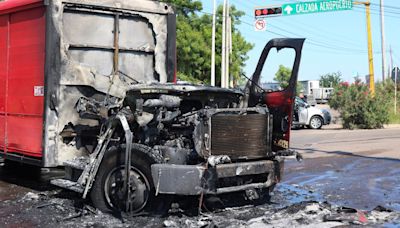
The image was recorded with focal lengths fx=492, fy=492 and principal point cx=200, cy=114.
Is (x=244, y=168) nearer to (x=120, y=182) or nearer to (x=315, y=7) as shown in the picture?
(x=120, y=182)

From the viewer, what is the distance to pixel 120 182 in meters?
6.08

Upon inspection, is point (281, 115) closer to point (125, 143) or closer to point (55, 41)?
point (125, 143)

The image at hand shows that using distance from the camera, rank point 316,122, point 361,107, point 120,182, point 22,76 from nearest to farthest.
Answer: point 120,182 < point 22,76 < point 361,107 < point 316,122

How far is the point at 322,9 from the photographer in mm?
23312

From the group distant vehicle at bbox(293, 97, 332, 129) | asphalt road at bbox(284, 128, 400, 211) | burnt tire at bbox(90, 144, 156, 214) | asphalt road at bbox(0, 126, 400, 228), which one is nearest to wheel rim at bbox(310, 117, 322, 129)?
distant vehicle at bbox(293, 97, 332, 129)

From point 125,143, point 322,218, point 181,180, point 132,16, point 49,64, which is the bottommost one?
point 322,218

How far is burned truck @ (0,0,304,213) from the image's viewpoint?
19.4 feet

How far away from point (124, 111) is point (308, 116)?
58.7 ft

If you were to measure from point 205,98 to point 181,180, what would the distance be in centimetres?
126

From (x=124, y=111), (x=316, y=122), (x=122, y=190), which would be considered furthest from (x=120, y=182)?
(x=316, y=122)

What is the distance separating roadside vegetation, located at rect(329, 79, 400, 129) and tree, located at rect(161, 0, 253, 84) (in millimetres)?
12970

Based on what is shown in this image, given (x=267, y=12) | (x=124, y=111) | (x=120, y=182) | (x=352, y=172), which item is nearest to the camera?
(x=120, y=182)

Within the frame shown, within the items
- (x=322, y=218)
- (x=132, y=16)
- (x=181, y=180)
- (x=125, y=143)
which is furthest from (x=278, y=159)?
(x=132, y=16)

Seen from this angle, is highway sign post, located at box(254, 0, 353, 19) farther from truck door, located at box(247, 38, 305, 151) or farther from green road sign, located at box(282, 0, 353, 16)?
truck door, located at box(247, 38, 305, 151)
